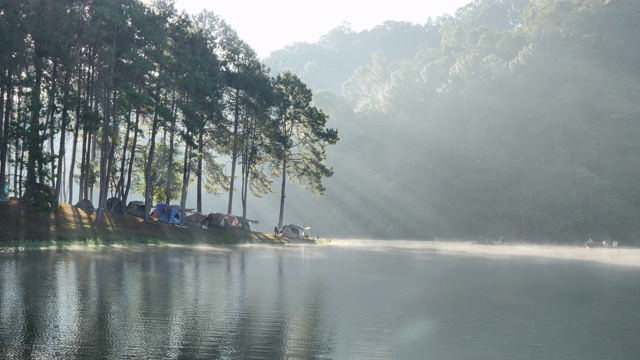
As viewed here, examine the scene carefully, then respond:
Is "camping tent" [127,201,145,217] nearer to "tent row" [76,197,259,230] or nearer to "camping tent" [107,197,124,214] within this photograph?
"tent row" [76,197,259,230]

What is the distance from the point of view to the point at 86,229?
147ft

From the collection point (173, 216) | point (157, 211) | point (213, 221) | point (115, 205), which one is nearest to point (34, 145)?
point (115, 205)

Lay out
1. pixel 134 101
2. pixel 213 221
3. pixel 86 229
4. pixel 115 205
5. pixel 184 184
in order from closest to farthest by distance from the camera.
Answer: pixel 86 229
pixel 134 101
pixel 115 205
pixel 184 184
pixel 213 221

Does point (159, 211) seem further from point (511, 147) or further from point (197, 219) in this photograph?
point (511, 147)

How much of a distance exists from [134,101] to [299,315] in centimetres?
3813

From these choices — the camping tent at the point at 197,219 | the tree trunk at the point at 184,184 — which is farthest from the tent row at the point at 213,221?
the tree trunk at the point at 184,184

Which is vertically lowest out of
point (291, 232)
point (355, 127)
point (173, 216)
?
point (291, 232)

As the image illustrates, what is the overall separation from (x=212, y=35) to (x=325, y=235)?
78.4 metres

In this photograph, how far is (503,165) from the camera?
131750 mm

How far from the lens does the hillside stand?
130 feet

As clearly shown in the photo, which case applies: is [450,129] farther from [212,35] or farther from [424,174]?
Answer: [212,35]

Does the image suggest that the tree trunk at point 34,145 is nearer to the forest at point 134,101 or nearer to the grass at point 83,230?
the forest at point 134,101

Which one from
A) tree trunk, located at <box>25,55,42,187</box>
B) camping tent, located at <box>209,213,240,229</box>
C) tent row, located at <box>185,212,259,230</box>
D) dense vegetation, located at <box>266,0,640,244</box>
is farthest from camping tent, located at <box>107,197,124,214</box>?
dense vegetation, located at <box>266,0,640,244</box>

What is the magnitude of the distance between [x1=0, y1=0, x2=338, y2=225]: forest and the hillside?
1.69 meters
